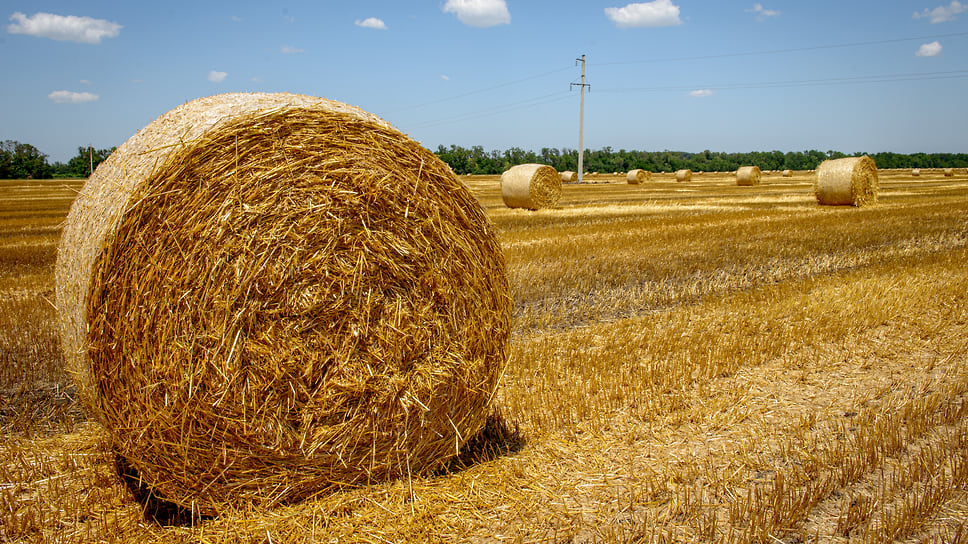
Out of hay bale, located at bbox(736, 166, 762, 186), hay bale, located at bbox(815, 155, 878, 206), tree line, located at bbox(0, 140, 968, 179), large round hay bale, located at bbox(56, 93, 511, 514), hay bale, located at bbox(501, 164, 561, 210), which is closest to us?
large round hay bale, located at bbox(56, 93, 511, 514)

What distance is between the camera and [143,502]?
353cm

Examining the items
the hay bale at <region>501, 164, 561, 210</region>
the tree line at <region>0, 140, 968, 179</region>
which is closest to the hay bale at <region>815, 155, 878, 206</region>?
the hay bale at <region>501, 164, 561, 210</region>

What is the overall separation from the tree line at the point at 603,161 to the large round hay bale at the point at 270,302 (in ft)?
181

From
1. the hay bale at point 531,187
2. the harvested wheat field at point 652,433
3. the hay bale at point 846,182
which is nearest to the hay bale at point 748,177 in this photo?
the hay bale at point 846,182

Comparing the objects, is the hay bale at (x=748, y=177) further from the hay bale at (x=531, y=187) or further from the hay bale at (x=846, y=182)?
the hay bale at (x=531, y=187)

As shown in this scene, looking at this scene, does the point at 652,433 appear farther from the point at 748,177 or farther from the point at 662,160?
the point at 662,160

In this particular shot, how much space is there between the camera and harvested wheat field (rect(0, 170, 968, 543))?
3.18m

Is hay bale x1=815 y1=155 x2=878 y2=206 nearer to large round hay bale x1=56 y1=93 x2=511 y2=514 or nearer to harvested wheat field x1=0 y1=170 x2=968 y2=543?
harvested wheat field x1=0 y1=170 x2=968 y2=543

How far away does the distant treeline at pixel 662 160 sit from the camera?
72625 mm

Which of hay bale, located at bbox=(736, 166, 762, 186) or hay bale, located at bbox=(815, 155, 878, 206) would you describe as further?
hay bale, located at bbox=(736, 166, 762, 186)

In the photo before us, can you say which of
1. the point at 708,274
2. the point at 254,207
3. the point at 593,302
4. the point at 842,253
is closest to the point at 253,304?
the point at 254,207

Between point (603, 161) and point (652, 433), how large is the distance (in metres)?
78.3

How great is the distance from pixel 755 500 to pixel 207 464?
2738 millimetres

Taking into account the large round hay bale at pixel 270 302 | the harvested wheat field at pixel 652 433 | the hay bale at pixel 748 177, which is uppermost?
the hay bale at pixel 748 177
